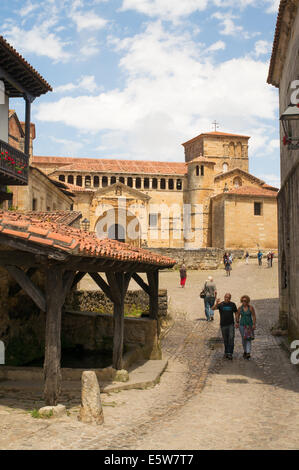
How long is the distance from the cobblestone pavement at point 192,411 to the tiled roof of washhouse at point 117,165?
131 feet

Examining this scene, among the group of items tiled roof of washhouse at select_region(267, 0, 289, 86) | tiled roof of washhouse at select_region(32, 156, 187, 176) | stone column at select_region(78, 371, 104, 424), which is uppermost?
tiled roof of washhouse at select_region(32, 156, 187, 176)

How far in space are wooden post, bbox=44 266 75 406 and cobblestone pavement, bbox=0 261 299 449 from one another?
0.44 metres

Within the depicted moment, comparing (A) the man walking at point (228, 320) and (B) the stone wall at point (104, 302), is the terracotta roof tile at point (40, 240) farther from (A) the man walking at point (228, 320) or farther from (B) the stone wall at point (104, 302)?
(B) the stone wall at point (104, 302)

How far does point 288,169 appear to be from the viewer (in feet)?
43.7

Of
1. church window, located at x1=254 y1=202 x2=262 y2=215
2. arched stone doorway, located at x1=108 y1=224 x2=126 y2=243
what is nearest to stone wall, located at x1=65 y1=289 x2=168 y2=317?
church window, located at x1=254 y1=202 x2=262 y2=215

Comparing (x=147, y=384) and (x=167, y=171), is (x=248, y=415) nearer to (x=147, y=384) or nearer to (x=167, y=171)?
(x=147, y=384)

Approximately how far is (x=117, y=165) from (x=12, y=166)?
37377mm

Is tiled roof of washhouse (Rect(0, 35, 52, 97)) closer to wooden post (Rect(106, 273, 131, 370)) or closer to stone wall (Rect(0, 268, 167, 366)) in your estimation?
stone wall (Rect(0, 268, 167, 366))

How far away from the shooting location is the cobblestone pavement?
216 inches

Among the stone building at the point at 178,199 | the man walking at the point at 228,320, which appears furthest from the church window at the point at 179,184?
the man walking at the point at 228,320

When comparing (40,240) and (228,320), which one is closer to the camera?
(40,240)

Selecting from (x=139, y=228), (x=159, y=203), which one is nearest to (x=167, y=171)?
(x=159, y=203)

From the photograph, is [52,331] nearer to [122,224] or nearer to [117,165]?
[122,224]

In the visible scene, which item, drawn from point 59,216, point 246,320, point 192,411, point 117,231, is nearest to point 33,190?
point 59,216
